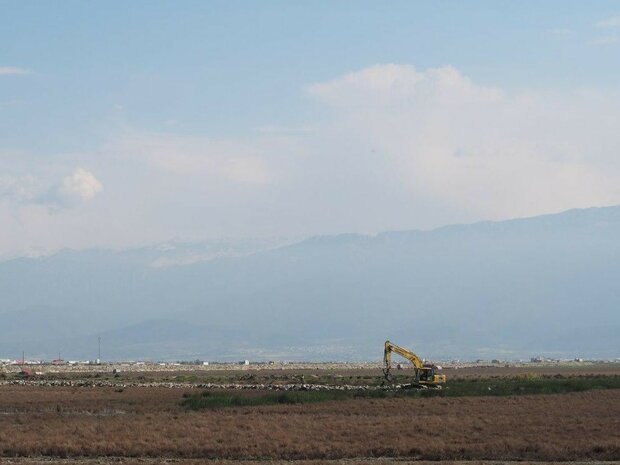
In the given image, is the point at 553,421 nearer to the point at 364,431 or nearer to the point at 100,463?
the point at 364,431

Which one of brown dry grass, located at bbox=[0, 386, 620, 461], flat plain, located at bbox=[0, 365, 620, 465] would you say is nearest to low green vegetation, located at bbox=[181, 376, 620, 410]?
flat plain, located at bbox=[0, 365, 620, 465]

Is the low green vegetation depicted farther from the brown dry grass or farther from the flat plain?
the brown dry grass

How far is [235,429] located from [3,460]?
9231 millimetres

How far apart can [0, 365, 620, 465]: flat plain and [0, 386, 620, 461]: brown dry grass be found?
44 millimetres

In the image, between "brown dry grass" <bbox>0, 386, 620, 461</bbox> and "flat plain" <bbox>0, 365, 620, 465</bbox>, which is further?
"brown dry grass" <bbox>0, 386, 620, 461</bbox>

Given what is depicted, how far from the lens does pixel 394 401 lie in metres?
54.7

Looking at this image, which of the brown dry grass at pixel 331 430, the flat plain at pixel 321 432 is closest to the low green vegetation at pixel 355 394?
the flat plain at pixel 321 432

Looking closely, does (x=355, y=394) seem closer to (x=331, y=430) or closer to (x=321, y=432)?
(x=331, y=430)

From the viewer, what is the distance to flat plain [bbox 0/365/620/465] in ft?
113

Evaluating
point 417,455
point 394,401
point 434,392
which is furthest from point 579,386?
point 417,455

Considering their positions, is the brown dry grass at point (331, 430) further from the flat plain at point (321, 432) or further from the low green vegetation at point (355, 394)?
the low green vegetation at point (355, 394)

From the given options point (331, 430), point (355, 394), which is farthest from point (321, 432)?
point (355, 394)

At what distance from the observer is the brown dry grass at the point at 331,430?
34844mm

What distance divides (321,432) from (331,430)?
0.70 metres
